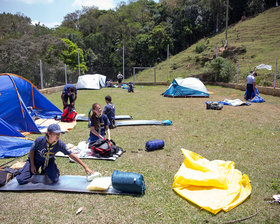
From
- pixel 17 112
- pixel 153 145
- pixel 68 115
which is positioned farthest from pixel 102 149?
pixel 68 115

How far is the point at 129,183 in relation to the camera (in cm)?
349

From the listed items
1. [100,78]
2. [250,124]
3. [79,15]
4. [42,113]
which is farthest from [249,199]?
[79,15]

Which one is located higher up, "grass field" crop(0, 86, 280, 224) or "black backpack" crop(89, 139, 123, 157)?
"black backpack" crop(89, 139, 123, 157)

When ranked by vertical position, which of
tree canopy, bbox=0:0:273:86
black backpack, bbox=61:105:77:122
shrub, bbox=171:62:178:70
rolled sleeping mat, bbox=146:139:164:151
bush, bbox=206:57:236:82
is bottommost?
rolled sleeping mat, bbox=146:139:164:151

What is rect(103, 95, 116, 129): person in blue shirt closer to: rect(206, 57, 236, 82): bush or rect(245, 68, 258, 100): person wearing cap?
rect(245, 68, 258, 100): person wearing cap

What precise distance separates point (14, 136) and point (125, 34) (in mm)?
41491

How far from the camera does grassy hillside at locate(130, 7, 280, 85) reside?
24000mm

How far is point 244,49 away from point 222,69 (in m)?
10.0

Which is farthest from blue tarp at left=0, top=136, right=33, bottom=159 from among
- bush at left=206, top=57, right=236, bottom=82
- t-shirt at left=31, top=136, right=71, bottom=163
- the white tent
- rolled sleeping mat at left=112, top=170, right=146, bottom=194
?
bush at left=206, top=57, right=236, bottom=82

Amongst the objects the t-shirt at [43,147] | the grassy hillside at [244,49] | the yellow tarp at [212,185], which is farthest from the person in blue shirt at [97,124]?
the grassy hillside at [244,49]

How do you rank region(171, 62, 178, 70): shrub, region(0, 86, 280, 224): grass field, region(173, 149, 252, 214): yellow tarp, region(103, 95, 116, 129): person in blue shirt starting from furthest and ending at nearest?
region(171, 62, 178, 70): shrub < region(103, 95, 116, 129): person in blue shirt < region(173, 149, 252, 214): yellow tarp < region(0, 86, 280, 224): grass field

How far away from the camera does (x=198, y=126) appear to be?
7.64m

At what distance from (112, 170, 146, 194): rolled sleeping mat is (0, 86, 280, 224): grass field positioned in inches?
5.0

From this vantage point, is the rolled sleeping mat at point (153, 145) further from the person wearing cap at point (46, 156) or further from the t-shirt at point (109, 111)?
the t-shirt at point (109, 111)
